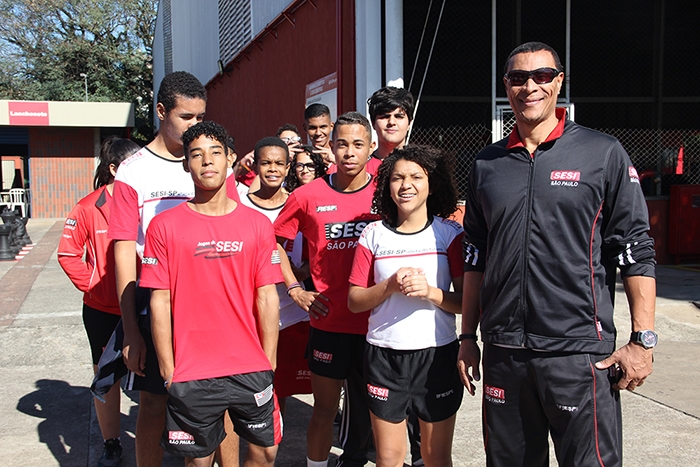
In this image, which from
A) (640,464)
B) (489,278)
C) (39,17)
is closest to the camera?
(489,278)

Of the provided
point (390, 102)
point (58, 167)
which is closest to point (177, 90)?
point (390, 102)

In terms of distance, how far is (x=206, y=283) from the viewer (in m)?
2.95

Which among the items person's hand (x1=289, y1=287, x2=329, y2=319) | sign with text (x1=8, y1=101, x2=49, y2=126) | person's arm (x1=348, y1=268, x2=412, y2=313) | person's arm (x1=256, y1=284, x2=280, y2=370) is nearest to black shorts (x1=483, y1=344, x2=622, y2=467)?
person's arm (x1=348, y1=268, x2=412, y2=313)

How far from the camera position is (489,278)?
2762 millimetres

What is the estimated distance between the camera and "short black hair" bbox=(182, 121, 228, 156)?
3.06 m

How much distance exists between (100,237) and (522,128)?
2.76 meters

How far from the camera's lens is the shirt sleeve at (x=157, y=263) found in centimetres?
290

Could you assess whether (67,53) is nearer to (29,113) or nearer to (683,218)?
(29,113)

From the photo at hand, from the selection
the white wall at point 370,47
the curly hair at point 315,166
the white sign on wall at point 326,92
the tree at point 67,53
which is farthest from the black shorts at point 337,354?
the tree at point 67,53

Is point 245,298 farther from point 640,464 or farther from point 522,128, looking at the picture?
point 640,464

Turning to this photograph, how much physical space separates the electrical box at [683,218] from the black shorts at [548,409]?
9766 millimetres

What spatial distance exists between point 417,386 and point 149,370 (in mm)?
1291

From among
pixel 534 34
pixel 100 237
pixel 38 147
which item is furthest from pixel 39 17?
Answer: pixel 100 237

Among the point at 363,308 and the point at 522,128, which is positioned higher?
the point at 522,128
